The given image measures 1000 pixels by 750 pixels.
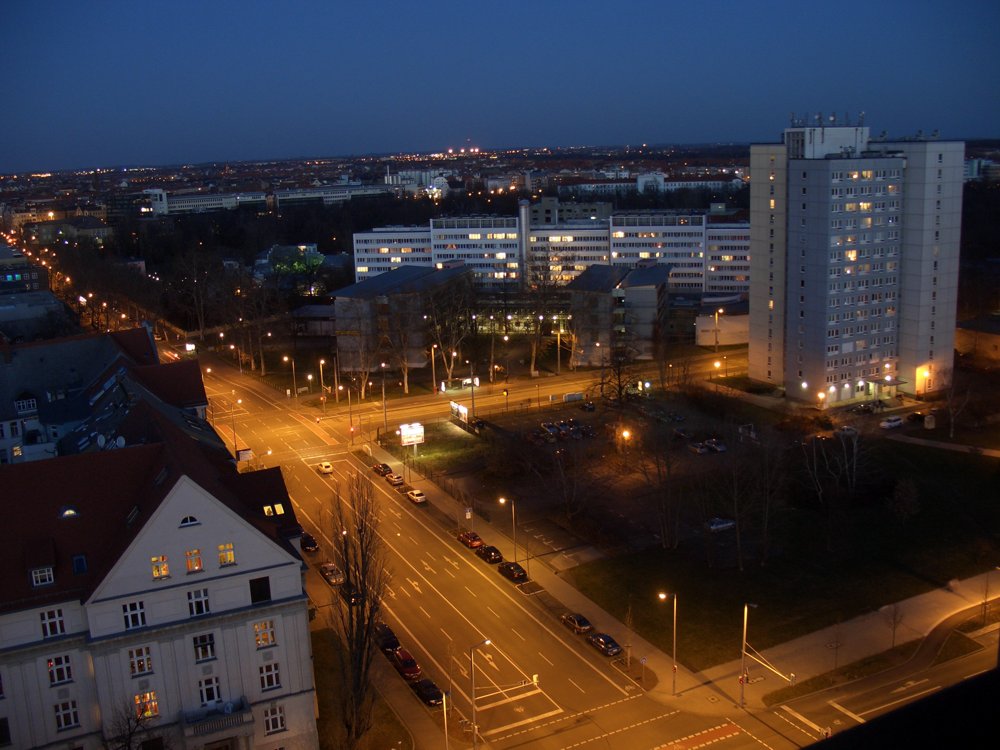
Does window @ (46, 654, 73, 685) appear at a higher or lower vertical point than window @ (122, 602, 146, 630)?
lower

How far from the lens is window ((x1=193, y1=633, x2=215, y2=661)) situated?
2084 centimetres

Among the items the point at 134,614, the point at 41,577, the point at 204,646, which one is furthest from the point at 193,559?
the point at 41,577

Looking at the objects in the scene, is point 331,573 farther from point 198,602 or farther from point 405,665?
point 198,602

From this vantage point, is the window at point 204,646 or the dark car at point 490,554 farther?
the dark car at point 490,554

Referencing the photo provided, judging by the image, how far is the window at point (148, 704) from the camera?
796 inches

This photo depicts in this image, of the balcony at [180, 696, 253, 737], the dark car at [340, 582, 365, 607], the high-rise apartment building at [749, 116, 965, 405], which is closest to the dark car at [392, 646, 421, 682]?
the dark car at [340, 582, 365, 607]

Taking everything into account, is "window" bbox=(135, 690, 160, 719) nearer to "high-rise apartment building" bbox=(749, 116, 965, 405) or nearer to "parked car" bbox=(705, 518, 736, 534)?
"parked car" bbox=(705, 518, 736, 534)

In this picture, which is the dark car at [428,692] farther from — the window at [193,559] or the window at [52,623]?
the window at [52,623]

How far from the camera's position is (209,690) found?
20891 mm

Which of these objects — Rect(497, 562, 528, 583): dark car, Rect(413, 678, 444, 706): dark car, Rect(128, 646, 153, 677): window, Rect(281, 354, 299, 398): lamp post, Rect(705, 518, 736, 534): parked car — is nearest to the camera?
Rect(128, 646, 153, 677): window

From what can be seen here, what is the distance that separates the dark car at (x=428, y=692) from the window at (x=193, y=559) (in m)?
6.78

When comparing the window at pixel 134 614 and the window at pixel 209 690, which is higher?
the window at pixel 134 614

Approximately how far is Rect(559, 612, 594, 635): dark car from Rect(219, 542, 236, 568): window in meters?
10.5

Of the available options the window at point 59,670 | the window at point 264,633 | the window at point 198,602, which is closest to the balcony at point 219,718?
the window at point 264,633
